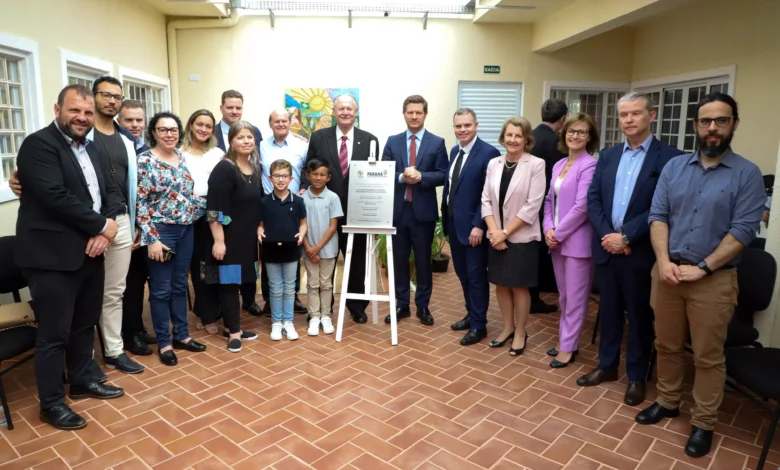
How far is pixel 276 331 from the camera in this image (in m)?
4.35

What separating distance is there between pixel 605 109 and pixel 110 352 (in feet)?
27.8

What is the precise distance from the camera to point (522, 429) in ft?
9.88

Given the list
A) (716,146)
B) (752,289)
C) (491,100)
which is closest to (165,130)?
(716,146)

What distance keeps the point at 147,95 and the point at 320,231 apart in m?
4.92

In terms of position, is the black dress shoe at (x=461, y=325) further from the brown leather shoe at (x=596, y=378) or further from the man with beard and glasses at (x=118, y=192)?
the man with beard and glasses at (x=118, y=192)

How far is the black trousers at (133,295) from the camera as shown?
13.0 feet

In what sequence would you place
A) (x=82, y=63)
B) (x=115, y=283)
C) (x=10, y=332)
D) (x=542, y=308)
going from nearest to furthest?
(x=10, y=332)
(x=115, y=283)
(x=542, y=308)
(x=82, y=63)

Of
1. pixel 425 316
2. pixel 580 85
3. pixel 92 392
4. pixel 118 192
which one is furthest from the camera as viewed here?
pixel 580 85

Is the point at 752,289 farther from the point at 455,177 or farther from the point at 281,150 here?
the point at 281,150

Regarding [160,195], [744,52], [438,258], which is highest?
[744,52]

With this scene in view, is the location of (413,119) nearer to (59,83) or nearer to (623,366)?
(623,366)

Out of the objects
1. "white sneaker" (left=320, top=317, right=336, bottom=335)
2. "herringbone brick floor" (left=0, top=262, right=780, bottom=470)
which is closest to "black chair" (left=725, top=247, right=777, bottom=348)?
"herringbone brick floor" (left=0, top=262, right=780, bottom=470)

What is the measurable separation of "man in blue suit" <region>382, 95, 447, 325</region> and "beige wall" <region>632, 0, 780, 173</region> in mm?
4369

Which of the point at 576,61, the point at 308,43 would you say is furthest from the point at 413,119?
the point at 576,61
